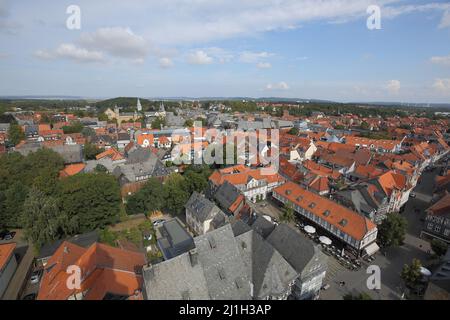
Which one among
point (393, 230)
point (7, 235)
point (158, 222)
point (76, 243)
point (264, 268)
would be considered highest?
point (264, 268)

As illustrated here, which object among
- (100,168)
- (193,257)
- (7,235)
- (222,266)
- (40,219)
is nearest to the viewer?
(193,257)

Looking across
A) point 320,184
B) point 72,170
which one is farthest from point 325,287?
point 72,170

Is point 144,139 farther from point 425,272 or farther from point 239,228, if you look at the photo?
point 425,272

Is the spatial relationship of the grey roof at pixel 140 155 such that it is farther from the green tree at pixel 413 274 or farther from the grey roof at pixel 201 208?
the green tree at pixel 413 274

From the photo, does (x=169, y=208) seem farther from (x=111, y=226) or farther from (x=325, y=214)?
(x=325, y=214)

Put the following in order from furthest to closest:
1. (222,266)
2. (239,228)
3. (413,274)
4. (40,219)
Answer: (40,219) < (239,228) < (413,274) < (222,266)

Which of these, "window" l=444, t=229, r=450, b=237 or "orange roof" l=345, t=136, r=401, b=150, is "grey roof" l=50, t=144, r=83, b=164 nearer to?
"window" l=444, t=229, r=450, b=237

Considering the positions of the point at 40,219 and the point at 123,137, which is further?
the point at 123,137
